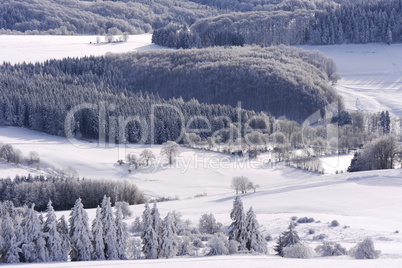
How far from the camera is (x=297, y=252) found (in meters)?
35.8

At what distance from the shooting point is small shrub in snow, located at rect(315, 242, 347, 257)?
3600 cm

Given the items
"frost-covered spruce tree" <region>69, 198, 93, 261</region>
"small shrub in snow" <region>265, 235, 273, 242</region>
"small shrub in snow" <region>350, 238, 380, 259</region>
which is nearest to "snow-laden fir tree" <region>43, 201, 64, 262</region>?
"frost-covered spruce tree" <region>69, 198, 93, 261</region>

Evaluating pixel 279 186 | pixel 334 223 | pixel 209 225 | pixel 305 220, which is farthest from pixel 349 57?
pixel 209 225

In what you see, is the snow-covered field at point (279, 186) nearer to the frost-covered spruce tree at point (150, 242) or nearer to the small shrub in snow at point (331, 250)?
the small shrub in snow at point (331, 250)

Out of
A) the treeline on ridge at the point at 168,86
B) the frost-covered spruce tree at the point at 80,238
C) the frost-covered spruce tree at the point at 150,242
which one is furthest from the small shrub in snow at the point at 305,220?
the treeline on ridge at the point at 168,86

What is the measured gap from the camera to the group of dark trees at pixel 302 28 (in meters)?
150

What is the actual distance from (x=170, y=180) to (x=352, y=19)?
305 ft

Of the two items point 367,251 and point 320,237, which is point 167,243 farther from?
point 367,251

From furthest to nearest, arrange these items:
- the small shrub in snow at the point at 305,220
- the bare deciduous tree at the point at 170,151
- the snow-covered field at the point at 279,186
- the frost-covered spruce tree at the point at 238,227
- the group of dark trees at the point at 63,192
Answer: the bare deciduous tree at the point at 170,151
the group of dark trees at the point at 63,192
the small shrub in snow at the point at 305,220
the frost-covered spruce tree at the point at 238,227
the snow-covered field at the point at 279,186

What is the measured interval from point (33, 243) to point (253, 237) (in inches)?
463

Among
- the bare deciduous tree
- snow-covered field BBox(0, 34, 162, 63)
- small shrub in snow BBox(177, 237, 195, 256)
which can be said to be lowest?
small shrub in snow BBox(177, 237, 195, 256)

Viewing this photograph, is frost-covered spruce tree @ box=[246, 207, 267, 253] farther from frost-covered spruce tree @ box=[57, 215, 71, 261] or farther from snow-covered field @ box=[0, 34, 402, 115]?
snow-covered field @ box=[0, 34, 402, 115]

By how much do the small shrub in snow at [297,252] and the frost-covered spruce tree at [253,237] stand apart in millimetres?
2648

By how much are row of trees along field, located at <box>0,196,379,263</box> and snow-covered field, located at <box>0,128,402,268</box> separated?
66.6 inches
